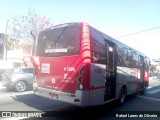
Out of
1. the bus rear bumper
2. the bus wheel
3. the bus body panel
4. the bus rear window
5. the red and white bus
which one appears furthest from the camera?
the bus wheel

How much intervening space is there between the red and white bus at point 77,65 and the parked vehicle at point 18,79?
5.19 metres

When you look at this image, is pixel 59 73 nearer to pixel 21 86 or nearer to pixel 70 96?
pixel 70 96

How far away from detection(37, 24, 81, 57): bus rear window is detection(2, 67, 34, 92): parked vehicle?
17.6ft

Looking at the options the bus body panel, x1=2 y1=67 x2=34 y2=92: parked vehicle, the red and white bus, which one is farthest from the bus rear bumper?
x1=2 y1=67 x2=34 y2=92: parked vehicle

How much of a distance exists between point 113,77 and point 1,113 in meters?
4.87

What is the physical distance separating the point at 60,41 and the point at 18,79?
677 centimetres

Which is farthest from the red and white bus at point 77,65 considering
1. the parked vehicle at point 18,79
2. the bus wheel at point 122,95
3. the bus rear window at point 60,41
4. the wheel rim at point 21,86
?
the wheel rim at point 21,86

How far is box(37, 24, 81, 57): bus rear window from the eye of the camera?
6.71 metres

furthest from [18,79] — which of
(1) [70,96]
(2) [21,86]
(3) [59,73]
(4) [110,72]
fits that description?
(1) [70,96]

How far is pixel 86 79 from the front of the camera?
6.20m

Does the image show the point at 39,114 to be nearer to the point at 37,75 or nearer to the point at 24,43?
the point at 37,75

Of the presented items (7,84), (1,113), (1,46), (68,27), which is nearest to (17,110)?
(1,113)

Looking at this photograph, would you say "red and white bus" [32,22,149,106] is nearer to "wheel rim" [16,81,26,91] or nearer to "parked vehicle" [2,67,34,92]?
"parked vehicle" [2,67,34,92]

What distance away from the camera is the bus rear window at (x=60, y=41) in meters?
6.71
